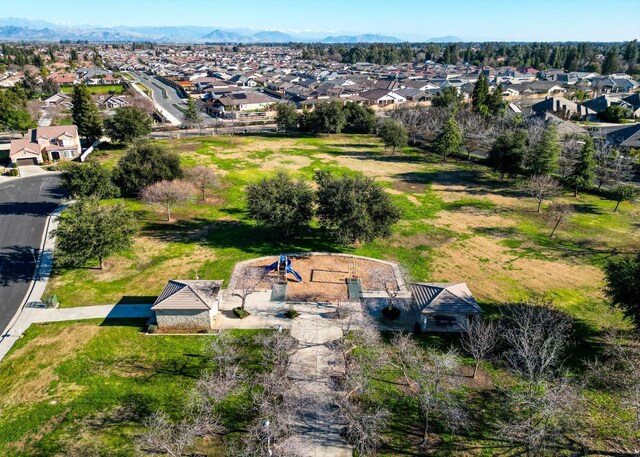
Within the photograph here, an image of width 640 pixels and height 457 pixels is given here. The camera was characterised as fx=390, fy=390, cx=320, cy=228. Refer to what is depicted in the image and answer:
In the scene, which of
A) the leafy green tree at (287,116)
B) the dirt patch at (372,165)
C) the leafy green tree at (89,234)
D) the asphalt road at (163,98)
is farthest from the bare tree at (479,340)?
the asphalt road at (163,98)

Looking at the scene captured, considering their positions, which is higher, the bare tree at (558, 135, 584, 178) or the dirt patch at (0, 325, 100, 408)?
the bare tree at (558, 135, 584, 178)

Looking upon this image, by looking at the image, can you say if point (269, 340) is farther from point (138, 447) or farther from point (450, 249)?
point (450, 249)

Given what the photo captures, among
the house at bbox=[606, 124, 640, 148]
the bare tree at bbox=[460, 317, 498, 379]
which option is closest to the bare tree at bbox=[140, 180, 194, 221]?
the bare tree at bbox=[460, 317, 498, 379]

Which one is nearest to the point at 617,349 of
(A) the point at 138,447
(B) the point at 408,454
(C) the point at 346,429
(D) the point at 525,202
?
(B) the point at 408,454

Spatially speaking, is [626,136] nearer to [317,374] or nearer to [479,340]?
[479,340]

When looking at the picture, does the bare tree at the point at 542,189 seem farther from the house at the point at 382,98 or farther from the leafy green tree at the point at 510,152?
the house at the point at 382,98

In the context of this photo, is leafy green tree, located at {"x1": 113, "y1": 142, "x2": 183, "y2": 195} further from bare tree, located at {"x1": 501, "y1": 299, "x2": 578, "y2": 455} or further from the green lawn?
bare tree, located at {"x1": 501, "y1": 299, "x2": 578, "y2": 455}
